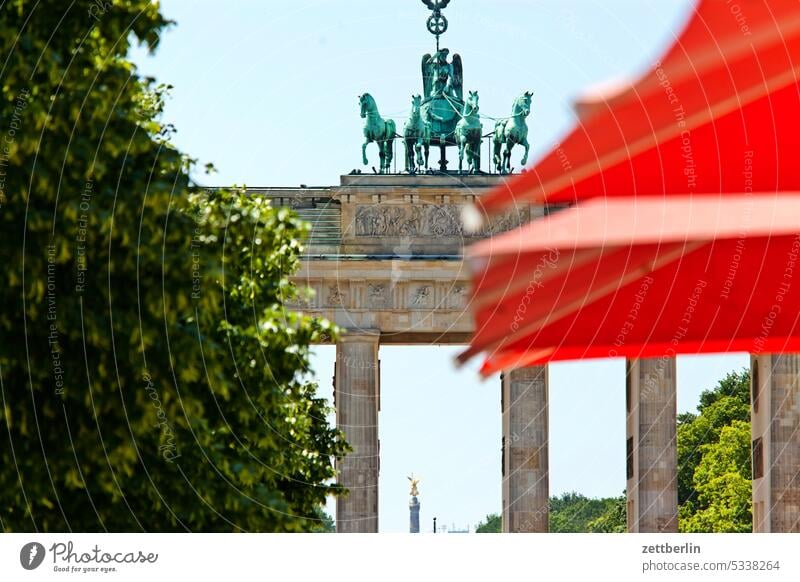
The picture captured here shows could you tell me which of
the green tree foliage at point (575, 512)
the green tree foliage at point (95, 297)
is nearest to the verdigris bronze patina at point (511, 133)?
the green tree foliage at point (95, 297)

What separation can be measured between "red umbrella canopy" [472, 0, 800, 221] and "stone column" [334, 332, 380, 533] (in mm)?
59786

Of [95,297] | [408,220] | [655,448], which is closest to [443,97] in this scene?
[408,220]

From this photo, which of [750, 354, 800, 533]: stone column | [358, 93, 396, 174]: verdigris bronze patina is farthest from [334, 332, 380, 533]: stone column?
[750, 354, 800, 533]: stone column

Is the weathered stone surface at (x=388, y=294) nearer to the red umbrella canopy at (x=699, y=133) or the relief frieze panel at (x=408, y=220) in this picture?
the relief frieze panel at (x=408, y=220)

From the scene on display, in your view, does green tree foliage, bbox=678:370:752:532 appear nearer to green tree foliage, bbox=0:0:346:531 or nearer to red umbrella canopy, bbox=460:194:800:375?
green tree foliage, bbox=0:0:346:531

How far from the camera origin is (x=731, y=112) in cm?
1070

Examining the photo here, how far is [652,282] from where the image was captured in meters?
10.3

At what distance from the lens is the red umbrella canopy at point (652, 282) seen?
33.1 feet

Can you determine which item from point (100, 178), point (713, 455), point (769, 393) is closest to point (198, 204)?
point (100, 178)

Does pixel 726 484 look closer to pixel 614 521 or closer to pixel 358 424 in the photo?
pixel 614 521

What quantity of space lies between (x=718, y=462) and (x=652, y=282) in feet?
292

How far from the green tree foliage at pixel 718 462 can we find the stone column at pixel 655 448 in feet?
58.9

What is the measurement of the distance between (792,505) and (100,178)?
5258 cm

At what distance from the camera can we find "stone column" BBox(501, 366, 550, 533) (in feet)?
236
